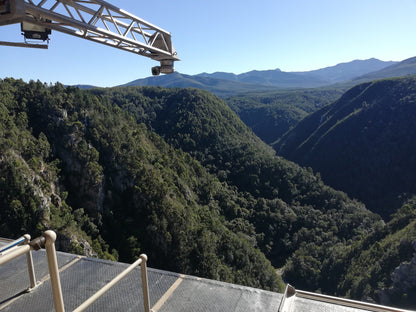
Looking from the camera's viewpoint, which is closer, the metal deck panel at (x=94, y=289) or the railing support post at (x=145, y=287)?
the railing support post at (x=145, y=287)

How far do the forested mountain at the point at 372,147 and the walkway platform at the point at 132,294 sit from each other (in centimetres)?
9036

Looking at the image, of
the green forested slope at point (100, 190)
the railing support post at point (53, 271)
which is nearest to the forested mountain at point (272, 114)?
the green forested slope at point (100, 190)

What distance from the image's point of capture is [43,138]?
122 ft

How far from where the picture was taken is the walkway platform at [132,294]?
14.4 ft

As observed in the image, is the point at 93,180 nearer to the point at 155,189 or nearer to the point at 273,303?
the point at 155,189

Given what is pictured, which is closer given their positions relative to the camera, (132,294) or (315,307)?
(315,307)

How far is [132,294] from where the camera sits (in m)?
4.68

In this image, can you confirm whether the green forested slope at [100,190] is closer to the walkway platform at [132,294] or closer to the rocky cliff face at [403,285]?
the rocky cliff face at [403,285]

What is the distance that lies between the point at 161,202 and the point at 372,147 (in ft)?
262

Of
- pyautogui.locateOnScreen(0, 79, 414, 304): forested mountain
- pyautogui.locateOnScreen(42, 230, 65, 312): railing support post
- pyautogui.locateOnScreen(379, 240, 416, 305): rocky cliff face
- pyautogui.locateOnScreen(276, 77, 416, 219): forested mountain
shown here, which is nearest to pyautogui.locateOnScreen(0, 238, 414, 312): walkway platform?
pyautogui.locateOnScreen(42, 230, 65, 312): railing support post

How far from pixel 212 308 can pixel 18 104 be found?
44945mm

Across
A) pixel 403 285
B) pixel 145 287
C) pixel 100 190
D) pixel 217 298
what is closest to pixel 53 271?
pixel 145 287

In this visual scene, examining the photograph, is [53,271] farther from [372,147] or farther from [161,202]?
[372,147]

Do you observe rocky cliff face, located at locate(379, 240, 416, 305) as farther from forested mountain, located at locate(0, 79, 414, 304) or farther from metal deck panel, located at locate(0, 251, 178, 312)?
metal deck panel, located at locate(0, 251, 178, 312)
